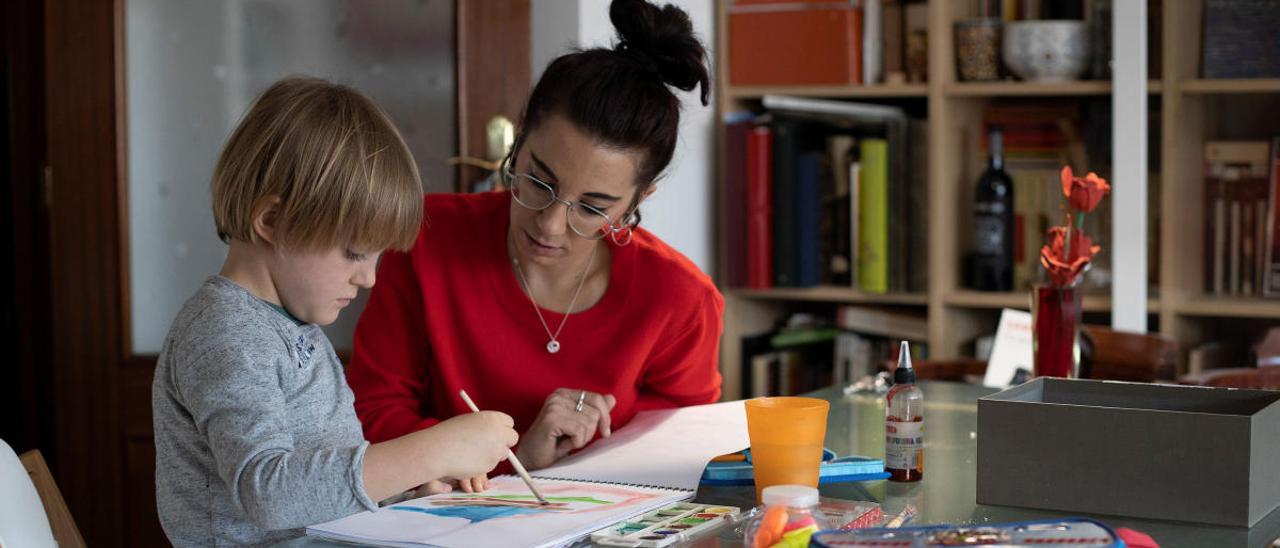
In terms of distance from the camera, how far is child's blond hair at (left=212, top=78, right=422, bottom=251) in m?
1.28

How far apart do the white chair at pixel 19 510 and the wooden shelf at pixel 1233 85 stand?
237 cm

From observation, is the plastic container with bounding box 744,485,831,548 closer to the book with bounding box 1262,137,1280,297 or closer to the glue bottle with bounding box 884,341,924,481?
the glue bottle with bounding box 884,341,924,481

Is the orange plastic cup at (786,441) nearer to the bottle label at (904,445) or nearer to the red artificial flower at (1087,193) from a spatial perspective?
the bottle label at (904,445)

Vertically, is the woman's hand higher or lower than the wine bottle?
lower

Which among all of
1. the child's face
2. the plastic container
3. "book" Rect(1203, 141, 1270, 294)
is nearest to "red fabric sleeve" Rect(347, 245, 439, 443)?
the child's face

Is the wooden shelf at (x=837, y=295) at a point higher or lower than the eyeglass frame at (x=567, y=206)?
lower

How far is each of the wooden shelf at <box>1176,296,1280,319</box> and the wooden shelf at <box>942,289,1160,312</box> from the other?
70mm

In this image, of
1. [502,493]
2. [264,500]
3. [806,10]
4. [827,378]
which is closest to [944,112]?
[806,10]

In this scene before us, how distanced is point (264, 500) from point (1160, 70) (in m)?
2.36

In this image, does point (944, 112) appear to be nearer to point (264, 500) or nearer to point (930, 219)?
point (930, 219)

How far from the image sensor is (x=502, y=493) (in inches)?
50.6

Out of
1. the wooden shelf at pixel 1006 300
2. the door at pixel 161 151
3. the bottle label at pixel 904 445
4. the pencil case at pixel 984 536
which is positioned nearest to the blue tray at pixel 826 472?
the bottle label at pixel 904 445

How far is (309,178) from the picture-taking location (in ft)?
4.22

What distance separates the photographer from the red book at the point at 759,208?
3154 millimetres
